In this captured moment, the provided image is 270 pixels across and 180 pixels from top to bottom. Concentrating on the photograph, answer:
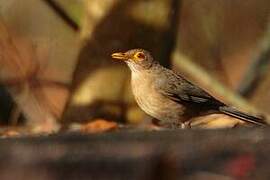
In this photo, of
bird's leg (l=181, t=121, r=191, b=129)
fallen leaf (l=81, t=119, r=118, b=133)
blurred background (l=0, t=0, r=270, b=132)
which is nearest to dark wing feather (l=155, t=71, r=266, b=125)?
bird's leg (l=181, t=121, r=191, b=129)

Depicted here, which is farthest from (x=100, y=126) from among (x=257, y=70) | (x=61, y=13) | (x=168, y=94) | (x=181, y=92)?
(x=257, y=70)

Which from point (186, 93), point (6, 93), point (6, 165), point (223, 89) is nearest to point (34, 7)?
point (6, 93)

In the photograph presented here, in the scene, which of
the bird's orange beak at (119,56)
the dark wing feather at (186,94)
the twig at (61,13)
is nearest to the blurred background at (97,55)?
the twig at (61,13)

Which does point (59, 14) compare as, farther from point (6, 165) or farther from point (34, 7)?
point (6, 165)

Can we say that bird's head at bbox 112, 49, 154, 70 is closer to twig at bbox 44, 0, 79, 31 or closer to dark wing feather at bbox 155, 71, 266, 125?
dark wing feather at bbox 155, 71, 266, 125

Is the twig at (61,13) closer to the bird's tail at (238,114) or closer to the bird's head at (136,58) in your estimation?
the bird's head at (136,58)

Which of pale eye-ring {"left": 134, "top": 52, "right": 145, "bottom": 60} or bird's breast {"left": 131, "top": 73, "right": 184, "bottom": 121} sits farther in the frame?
pale eye-ring {"left": 134, "top": 52, "right": 145, "bottom": 60}
